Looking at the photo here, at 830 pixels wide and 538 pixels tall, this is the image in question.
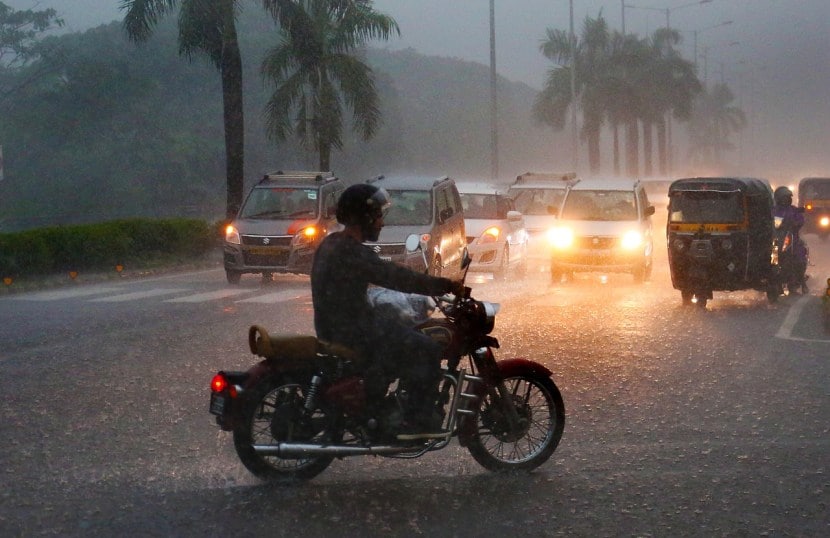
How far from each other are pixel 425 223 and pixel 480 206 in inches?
176

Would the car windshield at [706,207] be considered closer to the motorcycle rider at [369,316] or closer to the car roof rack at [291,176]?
the car roof rack at [291,176]

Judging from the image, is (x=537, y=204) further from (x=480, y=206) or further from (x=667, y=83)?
(x=667, y=83)

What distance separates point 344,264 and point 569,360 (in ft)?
19.9

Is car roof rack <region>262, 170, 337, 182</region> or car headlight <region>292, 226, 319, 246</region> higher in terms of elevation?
car roof rack <region>262, 170, 337, 182</region>

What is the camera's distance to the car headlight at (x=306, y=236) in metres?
22.2

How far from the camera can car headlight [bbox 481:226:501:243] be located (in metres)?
23.9

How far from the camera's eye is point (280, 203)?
77.0 feet

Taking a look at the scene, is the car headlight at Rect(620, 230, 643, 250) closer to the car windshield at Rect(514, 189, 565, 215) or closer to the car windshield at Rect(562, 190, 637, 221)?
the car windshield at Rect(562, 190, 637, 221)

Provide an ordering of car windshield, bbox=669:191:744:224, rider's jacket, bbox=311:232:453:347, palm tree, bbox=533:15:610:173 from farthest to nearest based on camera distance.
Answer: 1. palm tree, bbox=533:15:610:173
2. car windshield, bbox=669:191:744:224
3. rider's jacket, bbox=311:232:453:347

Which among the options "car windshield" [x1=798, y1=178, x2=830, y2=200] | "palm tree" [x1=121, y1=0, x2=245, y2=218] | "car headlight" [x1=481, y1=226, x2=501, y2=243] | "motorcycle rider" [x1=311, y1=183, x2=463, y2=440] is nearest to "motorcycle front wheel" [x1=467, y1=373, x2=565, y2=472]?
"motorcycle rider" [x1=311, y1=183, x2=463, y2=440]

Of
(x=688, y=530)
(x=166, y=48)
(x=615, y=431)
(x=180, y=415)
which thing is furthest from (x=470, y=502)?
(x=166, y=48)

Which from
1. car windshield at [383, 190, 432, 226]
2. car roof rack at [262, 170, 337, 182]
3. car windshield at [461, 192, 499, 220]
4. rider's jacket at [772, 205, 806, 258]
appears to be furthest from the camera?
car windshield at [461, 192, 499, 220]

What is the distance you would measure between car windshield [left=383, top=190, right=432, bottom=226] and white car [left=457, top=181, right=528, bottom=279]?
230 cm

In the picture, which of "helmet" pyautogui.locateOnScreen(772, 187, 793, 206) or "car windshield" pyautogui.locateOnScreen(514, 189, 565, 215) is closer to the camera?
"helmet" pyautogui.locateOnScreen(772, 187, 793, 206)
